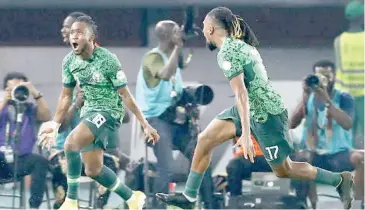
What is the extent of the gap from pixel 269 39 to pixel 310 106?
29.7 inches

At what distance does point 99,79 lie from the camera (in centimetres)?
1165

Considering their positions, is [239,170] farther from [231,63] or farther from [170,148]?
[231,63]

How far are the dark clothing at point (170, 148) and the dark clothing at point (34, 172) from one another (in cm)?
100

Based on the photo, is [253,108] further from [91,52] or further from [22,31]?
[22,31]

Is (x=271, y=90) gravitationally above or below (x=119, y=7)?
below

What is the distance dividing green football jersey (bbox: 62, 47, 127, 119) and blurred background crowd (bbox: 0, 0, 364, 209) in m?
1.50

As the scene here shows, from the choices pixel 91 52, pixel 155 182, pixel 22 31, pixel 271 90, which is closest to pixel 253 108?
pixel 271 90

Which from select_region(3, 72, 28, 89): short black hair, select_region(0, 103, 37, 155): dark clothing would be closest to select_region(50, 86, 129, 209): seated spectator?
select_region(0, 103, 37, 155): dark clothing

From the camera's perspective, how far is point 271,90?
36.6ft

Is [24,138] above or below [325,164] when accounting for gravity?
above

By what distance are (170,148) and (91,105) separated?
1862 mm

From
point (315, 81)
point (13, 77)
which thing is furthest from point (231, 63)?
point (13, 77)

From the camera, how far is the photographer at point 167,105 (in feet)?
43.8

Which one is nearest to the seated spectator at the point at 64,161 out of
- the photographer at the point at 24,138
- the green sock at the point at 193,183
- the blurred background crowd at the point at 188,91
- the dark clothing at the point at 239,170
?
→ the blurred background crowd at the point at 188,91
